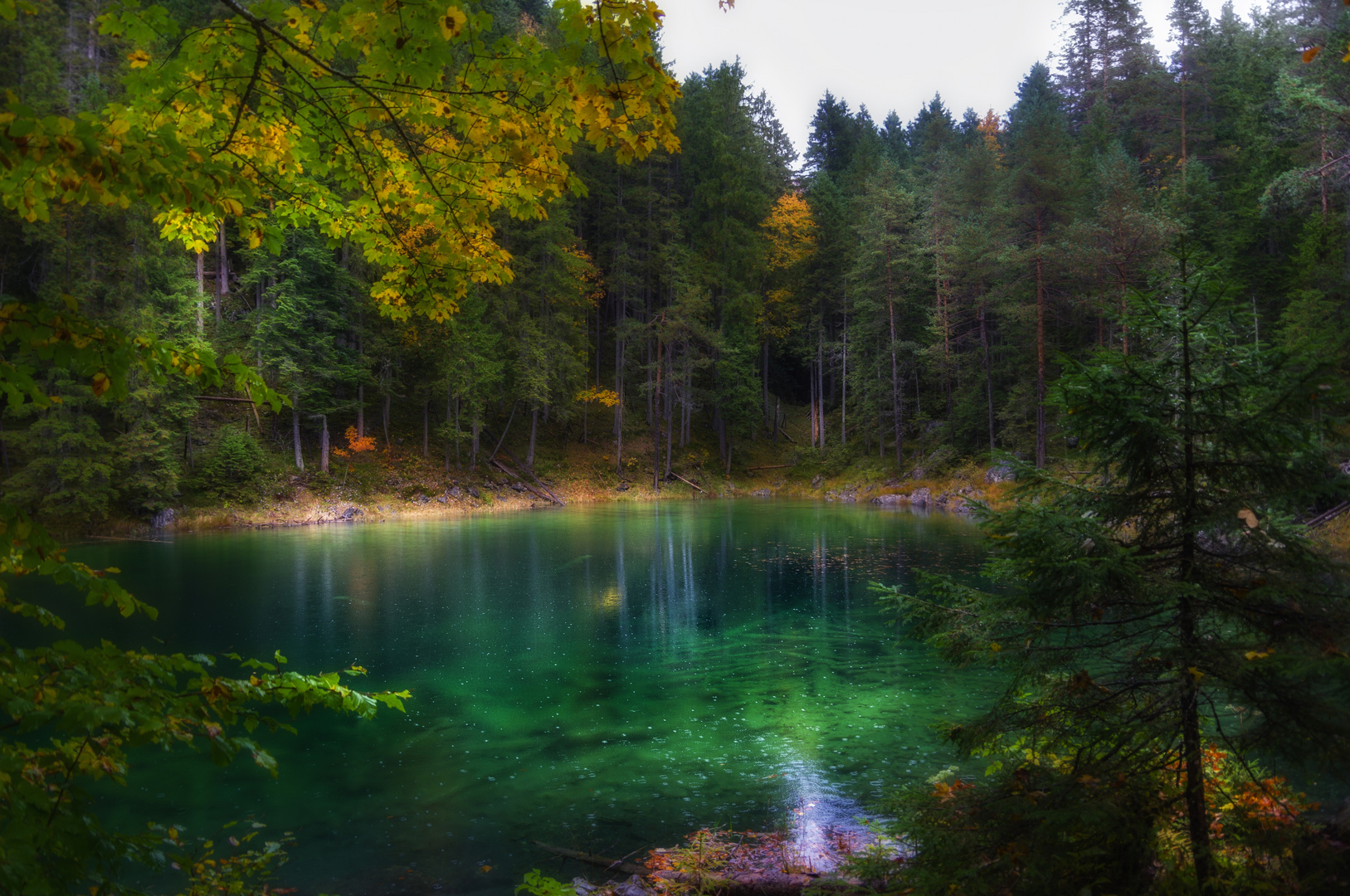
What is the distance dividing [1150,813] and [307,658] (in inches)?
347

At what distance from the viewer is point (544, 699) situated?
7.83 meters

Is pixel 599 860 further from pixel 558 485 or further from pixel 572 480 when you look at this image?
pixel 572 480

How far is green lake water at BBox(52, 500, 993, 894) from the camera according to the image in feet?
16.8

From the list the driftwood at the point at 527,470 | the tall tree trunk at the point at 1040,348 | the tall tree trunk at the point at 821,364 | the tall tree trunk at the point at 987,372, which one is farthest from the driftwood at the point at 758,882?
the tall tree trunk at the point at 821,364

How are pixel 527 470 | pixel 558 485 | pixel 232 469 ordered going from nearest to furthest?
pixel 232 469 → pixel 527 470 → pixel 558 485

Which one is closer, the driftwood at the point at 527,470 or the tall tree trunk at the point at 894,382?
the driftwood at the point at 527,470

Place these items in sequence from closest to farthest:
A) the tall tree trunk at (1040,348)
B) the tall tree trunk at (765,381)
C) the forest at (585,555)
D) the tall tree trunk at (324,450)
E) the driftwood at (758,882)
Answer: the forest at (585,555), the driftwood at (758,882), the tall tree trunk at (1040,348), the tall tree trunk at (324,450), the tall tree trunk at (765,381)

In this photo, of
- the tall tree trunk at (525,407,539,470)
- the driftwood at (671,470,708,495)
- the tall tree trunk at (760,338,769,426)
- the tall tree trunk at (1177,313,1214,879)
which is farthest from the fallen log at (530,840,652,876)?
the tall tree trunk at (760,338,769,426)

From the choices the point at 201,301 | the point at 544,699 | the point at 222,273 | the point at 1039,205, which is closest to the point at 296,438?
the point at 201,301

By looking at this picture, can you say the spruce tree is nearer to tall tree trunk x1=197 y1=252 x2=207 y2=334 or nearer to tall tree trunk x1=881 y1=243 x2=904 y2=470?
tall tree trunk x1=197 y1=252 x2=207 y2=334

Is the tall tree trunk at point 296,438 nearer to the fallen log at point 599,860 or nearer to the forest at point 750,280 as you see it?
the forest at point 750,280

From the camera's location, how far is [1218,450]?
3.06m

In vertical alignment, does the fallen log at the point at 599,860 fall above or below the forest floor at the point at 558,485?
below

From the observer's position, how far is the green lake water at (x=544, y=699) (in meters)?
5.12
